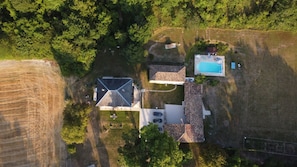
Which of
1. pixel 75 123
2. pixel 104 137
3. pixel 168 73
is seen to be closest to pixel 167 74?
pixel 168 73

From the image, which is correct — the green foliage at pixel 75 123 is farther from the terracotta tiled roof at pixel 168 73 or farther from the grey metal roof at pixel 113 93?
the terracotta tiled roof at pixel 168 73

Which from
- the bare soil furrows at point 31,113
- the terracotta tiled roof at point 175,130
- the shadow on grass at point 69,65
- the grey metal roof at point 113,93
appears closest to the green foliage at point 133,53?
the grey metal roof at point 113,93

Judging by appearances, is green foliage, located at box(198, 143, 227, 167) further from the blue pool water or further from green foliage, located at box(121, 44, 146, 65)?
green foliage, located at box(121, 44, 146, 65)

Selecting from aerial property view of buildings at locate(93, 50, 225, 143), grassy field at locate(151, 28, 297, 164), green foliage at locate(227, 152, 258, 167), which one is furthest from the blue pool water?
green foliage at locate(227, 152, 258, 167)

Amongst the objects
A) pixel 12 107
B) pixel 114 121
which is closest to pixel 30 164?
pixel 12 107

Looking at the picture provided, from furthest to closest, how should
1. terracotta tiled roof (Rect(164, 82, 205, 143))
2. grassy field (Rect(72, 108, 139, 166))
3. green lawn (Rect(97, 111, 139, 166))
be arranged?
green lawn (Rect(97, 111, 139, 166)), grassy field (Rect(72, 108, 139, 166)), terracotta tiled roof (Rect(164, 82, 205, 143))

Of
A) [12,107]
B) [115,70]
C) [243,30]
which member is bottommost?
[12,107]

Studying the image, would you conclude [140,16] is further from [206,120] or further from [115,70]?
[206,120]
